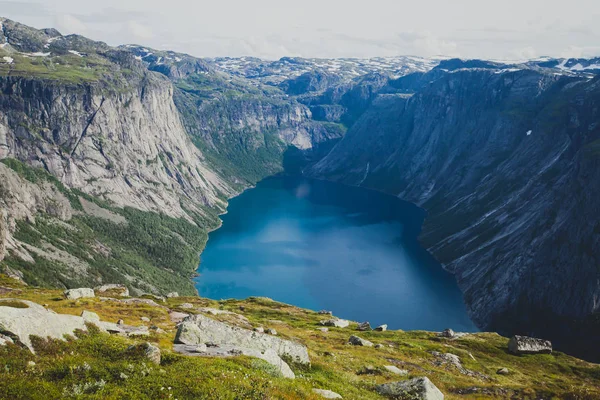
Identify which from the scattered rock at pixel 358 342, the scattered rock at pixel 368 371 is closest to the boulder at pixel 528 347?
the scattered rock at pixel 358 342

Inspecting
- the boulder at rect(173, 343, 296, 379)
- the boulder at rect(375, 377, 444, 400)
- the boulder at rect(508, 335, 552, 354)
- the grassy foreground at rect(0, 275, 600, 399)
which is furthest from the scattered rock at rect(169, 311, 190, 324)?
the boulder at rect(508, 335, 552, 354)

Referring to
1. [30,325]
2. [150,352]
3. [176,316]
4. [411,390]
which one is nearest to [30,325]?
[30,325]

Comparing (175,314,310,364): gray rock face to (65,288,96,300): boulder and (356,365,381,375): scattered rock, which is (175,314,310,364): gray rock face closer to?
(356,365,381,375): scattered rock

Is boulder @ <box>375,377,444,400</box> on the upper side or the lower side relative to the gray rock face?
lower

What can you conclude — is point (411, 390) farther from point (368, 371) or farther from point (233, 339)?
point (233, 339)

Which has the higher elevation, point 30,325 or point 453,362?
point 453,362
